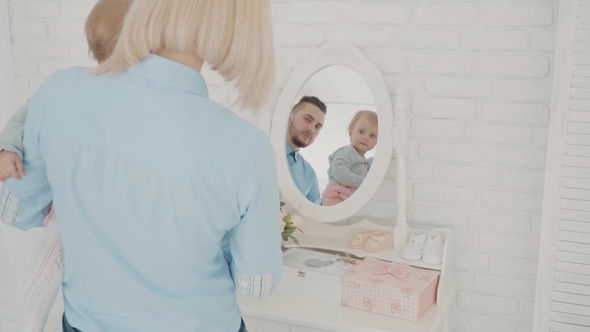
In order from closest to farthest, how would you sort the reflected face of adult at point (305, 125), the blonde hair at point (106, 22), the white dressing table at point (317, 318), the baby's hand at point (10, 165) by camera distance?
the baby's hand at point (10, 165)
the blonde hair at point (106, 22)
the white dressing table at point (317, 318)
the reflected face of adult at point (305, 125)

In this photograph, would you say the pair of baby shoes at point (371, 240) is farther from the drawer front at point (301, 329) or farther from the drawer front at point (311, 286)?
the drawer front at point (301, 329)

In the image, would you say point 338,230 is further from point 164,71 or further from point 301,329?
point 164,71

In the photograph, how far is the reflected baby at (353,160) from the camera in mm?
1909

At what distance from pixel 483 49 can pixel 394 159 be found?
447 millimetres

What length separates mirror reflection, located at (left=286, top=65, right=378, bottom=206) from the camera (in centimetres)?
191

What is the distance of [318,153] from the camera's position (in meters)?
1.96

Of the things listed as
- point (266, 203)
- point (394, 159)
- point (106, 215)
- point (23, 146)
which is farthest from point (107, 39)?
point (394, 159)

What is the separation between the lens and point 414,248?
1.81 metres

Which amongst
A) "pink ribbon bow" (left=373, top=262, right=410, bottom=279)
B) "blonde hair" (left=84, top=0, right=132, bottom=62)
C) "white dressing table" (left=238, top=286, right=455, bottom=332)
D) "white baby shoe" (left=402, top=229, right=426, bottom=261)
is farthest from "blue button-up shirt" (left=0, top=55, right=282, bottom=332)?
"white baby shoe" (left=402, top=229, right=426, bottom=261)

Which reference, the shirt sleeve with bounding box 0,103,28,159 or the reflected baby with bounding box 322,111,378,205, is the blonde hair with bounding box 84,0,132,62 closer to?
the shirt sleeve with bounding box 0,103,28,159

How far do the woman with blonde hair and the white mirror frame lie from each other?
76 cm

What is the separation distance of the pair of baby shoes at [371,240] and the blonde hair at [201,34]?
0.91 m

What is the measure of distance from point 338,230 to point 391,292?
16.3 inches

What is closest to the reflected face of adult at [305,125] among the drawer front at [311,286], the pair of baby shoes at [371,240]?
the pair of baby shoes at [371,240]
